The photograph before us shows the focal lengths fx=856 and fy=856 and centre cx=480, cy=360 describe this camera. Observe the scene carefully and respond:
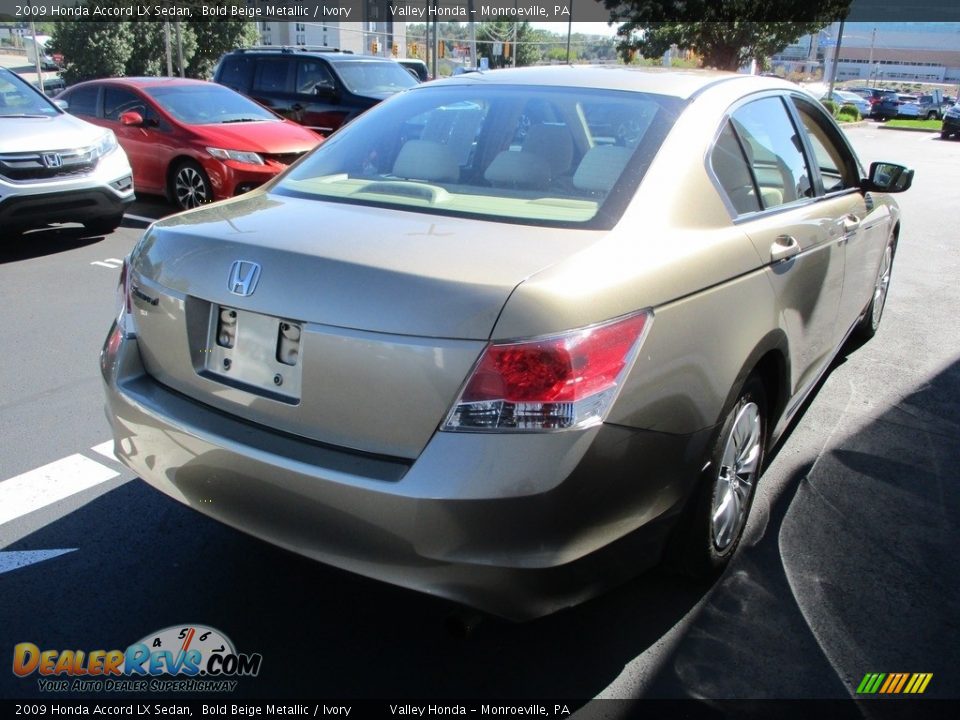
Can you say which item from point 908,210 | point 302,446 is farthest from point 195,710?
point 908,210

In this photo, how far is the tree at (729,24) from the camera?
3597 cm

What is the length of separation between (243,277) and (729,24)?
38753 millimetres

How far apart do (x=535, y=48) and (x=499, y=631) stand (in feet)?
269

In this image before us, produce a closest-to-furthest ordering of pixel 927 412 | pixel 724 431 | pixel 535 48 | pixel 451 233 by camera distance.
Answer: pixel 451 233 → pixel 724 431 → pixel 927 412 → pixel 535 48

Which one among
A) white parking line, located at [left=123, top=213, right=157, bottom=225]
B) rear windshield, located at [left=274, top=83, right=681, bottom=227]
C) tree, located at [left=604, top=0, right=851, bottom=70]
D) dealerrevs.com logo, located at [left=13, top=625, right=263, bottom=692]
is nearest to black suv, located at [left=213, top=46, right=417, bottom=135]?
white parking line, located at [left=123, top=213, right=157, bottom=225]

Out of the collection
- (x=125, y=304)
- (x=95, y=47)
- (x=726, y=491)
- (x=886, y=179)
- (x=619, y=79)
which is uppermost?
(x=619, y=79)

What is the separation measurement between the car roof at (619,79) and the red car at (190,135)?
591cm

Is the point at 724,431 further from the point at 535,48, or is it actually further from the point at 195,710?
the point at 535,48

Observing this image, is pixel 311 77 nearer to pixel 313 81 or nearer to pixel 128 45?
pixel 313 81

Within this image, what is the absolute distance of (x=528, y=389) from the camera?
2.03 m

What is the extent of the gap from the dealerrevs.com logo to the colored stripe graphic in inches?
70.5

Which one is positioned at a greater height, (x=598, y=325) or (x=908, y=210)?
(x=598, y=325)

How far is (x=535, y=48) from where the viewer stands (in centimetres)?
7912

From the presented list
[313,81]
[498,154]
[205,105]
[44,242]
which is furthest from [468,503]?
[313,81]
